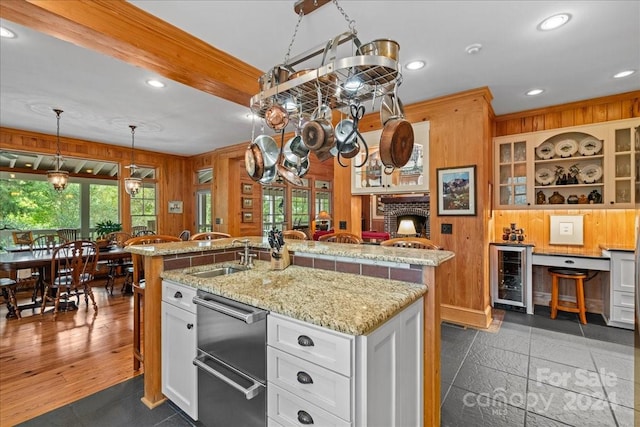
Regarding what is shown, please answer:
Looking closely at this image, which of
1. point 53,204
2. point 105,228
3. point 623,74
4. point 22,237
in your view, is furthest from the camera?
point 53,204

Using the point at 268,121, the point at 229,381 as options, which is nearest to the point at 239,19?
the point at 268,121

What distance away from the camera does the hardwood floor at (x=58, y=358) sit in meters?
2.11

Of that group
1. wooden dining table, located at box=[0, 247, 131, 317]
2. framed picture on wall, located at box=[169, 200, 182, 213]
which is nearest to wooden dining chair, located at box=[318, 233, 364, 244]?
wooden dining table, located at box=[0, 247, 131, 317]

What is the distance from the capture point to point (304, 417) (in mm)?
1205

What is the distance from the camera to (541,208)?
3943 millimetres

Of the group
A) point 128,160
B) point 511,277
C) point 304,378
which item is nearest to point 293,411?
point 304,378

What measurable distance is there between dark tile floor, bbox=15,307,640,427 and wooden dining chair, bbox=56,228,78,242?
483 cm

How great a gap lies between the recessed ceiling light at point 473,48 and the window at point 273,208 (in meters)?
5.36

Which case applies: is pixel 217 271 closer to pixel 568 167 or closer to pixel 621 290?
pixel 621 290

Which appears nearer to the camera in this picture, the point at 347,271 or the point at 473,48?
the point at 347,271

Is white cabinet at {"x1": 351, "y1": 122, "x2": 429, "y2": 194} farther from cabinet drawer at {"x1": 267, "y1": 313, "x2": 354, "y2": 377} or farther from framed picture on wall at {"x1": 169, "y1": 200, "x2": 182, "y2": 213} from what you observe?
framed picture on wall at {"x1": 169, "y1": 200, "x2": 182, "y2": 213}

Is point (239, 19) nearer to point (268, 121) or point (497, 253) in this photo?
point (268, 121)

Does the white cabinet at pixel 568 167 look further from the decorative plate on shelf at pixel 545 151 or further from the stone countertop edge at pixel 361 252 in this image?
the stone countertop edge at pixel 361 252

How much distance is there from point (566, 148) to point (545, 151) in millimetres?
214
